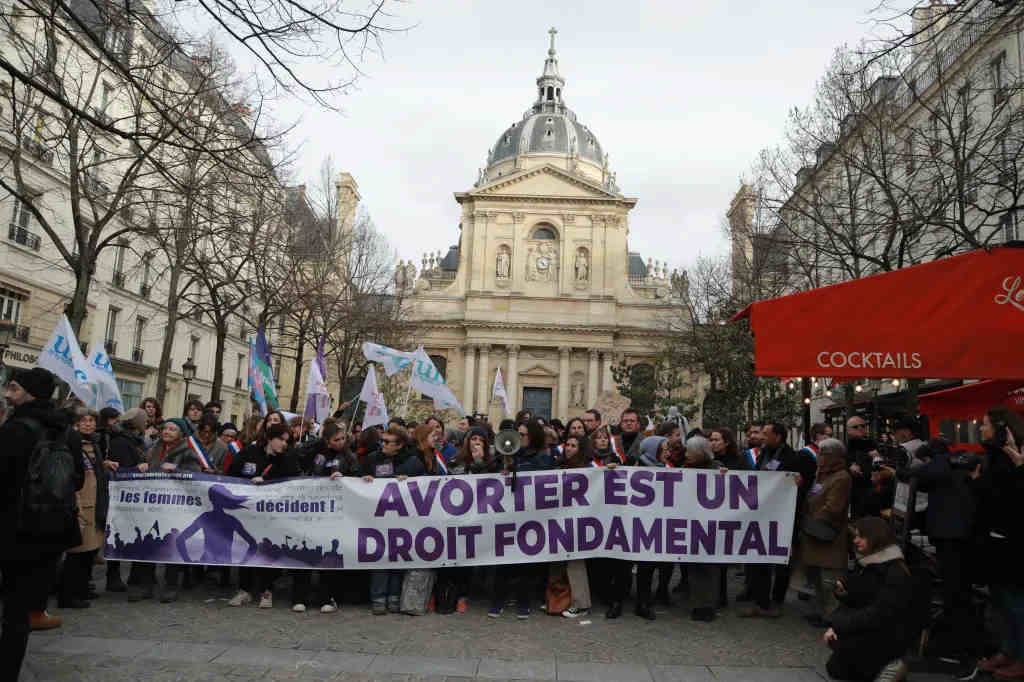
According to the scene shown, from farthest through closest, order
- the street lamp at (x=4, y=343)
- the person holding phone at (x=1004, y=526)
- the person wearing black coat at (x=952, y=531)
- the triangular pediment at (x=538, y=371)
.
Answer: the triangular pediment at (x=538, y=371)
the street lamp at (x=4, y=343)
the person wearing black coat at (x=952, y=531)
the person holding phone at (x=1004, y=526)

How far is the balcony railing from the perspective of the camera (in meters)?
22.7

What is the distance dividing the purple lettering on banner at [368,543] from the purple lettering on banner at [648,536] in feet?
8.29

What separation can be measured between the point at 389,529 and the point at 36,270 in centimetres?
2142

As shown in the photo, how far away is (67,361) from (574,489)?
7312mm

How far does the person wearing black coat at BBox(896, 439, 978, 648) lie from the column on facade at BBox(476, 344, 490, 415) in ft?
143

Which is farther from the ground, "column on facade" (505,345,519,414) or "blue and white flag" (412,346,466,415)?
"column on facade" (505,345,519,414)

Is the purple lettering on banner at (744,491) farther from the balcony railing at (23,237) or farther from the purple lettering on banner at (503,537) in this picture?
the balcony railing at (23,237)

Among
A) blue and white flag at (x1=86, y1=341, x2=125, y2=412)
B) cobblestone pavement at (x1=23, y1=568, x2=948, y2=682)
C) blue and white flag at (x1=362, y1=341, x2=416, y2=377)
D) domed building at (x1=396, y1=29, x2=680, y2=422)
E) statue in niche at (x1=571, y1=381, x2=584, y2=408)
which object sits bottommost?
cobblestone pavement at (x1=23, y1=568, x2=948, y2=682)

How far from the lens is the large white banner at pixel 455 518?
7.54 m

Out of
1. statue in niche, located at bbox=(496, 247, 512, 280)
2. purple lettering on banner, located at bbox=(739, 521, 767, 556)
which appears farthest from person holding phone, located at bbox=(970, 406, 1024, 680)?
statue in niche, located at bbox=(496, 247, 512, 280)

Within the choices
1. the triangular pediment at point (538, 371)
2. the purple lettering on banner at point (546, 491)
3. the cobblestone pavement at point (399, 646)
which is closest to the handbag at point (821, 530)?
the cobblestone pavement at point (399, 646)

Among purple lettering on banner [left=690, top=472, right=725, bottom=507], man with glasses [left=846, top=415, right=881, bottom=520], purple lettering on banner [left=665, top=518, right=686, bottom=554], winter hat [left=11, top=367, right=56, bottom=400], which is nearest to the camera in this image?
winter hat [left=11, top=367, right=56, bottom=400]

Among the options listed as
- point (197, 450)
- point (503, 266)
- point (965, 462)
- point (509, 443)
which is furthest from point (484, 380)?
point (965, 462)

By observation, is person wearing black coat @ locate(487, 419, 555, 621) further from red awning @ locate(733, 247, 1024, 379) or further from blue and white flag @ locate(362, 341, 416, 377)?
blue and white flag @ locate(362, 341, 416, 377)
